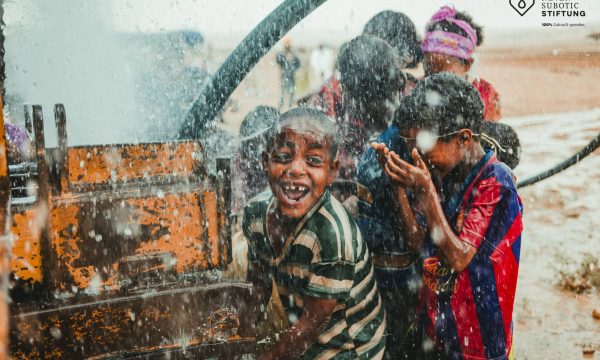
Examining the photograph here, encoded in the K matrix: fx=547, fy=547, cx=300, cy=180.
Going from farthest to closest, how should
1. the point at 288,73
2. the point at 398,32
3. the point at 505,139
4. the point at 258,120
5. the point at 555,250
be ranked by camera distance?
1. the point at 288,73
2. the point at 555,250
3. the point at 398,32
4. the point at 258,120
5. the point at 505,139

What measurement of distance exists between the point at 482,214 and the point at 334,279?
0.62m

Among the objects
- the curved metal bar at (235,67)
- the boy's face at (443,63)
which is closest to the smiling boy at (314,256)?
the boy's face at (443,63)

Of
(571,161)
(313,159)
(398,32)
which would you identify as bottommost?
(571,161)

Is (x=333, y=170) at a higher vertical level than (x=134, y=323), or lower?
higher

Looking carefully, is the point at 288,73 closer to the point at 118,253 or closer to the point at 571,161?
the point at 571,161

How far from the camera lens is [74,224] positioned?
6.48 ft

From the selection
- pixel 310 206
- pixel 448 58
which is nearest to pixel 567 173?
pixel 448 58

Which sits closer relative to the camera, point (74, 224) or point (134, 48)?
point (74, 224)

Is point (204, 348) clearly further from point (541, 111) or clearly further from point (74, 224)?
point (541, 111)

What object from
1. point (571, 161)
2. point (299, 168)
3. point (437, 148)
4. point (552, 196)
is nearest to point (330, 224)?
point (299, 168)

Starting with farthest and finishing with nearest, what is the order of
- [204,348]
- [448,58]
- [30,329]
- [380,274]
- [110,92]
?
1. [110,92]
2. [448,58]
3. [380,274]
4. [30,329]
5. [204,348]

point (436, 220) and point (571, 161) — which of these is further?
point (571, 161)

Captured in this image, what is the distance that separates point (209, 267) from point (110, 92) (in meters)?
5.56

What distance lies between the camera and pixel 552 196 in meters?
7.43
